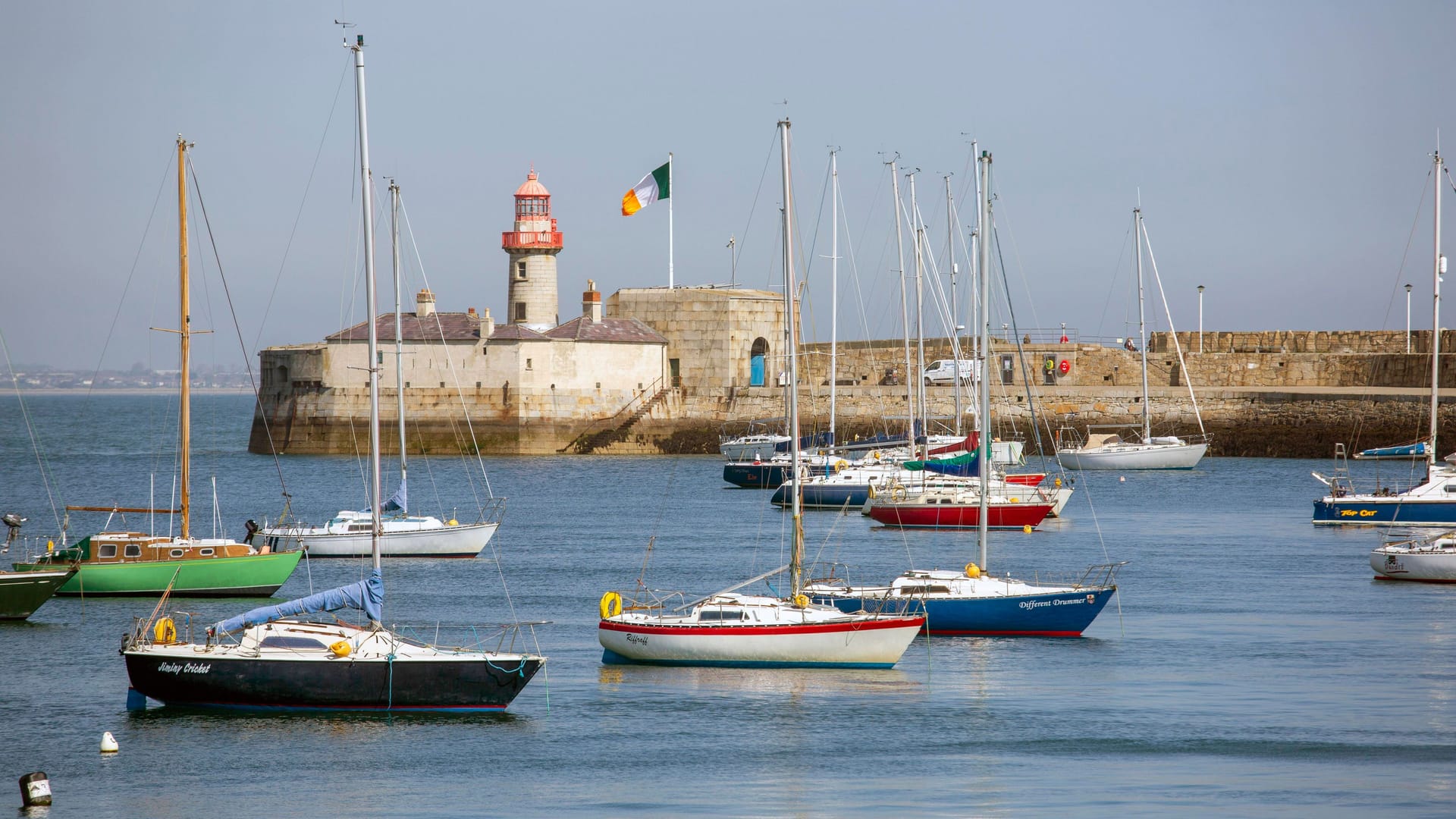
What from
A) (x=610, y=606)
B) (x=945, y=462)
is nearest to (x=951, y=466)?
(x=945, y=462)

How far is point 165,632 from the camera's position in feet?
57.5

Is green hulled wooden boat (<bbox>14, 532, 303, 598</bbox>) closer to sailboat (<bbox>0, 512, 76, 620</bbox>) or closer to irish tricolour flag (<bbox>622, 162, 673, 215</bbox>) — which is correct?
sailboat (<bbox>0, 512, 76, 620</bbox>)

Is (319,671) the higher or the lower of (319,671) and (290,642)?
the lower

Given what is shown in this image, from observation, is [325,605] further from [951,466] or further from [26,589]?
[951,466]

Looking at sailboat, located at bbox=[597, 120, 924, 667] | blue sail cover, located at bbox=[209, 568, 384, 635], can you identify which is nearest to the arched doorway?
sailboat, located at bbox=[597, 120, 924, 667]

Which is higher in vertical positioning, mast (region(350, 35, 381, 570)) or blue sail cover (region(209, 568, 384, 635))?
mast (region(350, 35, 381, 570))

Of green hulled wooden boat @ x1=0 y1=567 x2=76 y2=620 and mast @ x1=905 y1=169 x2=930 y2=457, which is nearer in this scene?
green hulled wooden boat @ x1=0 y1=567 x2=76 y2=620

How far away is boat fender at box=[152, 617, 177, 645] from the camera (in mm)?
17441

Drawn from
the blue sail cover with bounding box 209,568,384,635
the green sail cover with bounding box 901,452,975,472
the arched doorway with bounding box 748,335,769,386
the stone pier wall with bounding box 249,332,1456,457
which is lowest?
the blue sail cover with bounding box 209,568,384,635

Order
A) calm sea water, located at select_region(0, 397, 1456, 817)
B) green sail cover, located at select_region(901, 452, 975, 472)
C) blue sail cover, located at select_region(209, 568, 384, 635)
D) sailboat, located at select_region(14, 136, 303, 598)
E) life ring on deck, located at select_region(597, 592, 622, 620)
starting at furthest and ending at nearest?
green sail cover, located at select_region(901, 452, 975, 472) → sailboat, located at select_region(14, 136, 303, 598) → life ring on deck, located at select_region(597, 592, 622, 620) → blue sail cover, located at select_region(209, 568, 384, 635) → calm sea water, located at select_region(0, 397, 1456, 817)

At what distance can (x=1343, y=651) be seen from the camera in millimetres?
20938

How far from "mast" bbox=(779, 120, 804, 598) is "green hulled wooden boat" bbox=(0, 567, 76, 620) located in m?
9.99

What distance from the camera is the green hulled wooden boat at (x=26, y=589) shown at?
22.8m

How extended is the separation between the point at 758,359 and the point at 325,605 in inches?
1845
